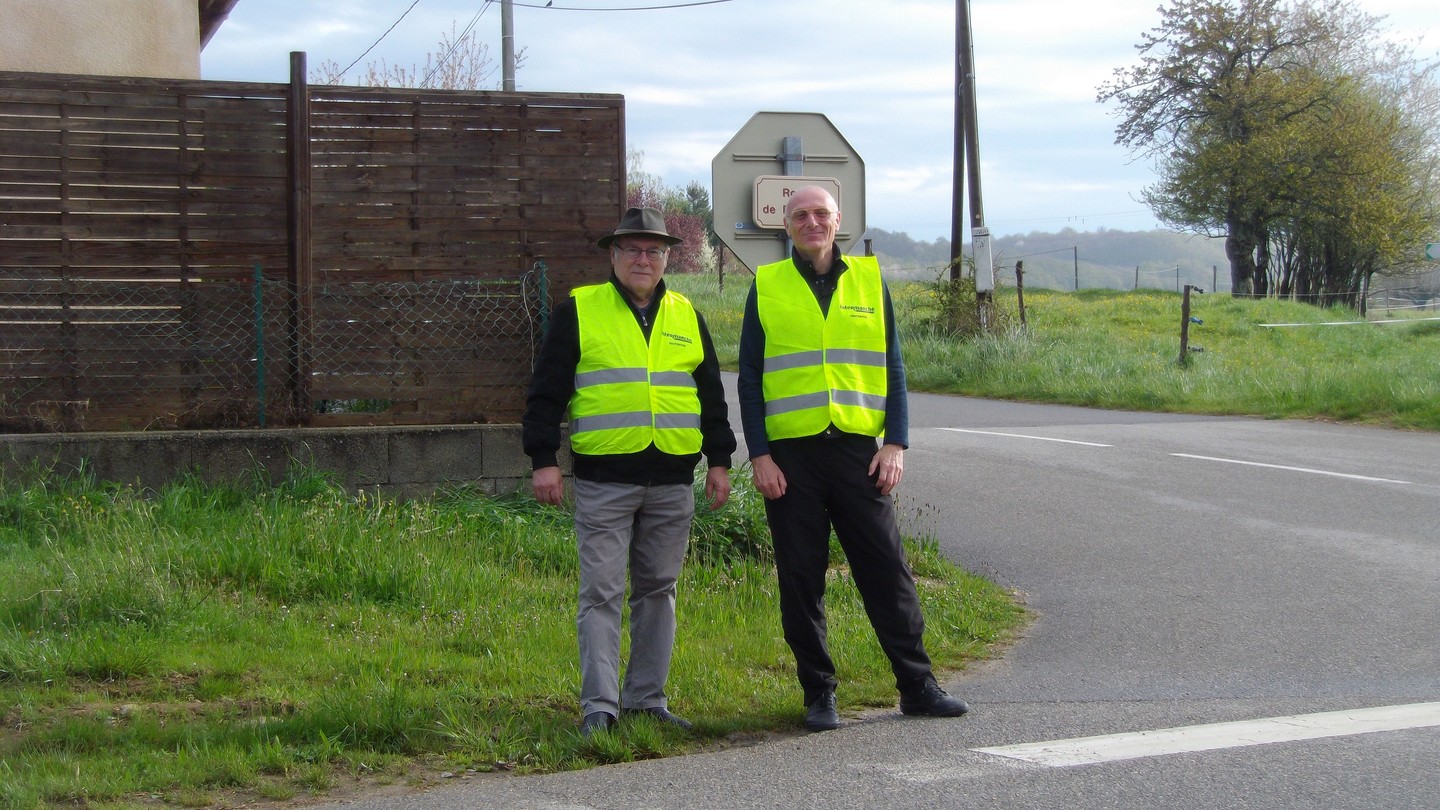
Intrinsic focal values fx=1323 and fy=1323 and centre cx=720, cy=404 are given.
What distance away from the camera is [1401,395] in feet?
51.0

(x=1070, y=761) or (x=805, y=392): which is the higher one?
(x=805, y=392)

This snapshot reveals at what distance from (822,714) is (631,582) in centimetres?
86

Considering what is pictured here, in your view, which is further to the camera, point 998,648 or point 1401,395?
point 1401,395

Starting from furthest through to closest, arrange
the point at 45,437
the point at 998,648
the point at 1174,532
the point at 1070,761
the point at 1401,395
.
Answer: the point at 1401,395 < the point at 1174,532 < the point at 45,437 < the point at 998,648 < the point at 1070,761

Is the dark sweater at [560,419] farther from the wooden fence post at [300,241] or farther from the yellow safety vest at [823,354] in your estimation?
the wooden fence post at [300,241]

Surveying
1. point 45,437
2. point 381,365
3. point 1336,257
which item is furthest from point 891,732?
point 1336,257

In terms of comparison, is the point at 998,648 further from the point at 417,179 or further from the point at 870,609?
the point at 417,179

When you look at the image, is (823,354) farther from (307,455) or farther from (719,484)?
(307,455)

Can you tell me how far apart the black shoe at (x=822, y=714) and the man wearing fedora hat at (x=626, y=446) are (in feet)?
1.52

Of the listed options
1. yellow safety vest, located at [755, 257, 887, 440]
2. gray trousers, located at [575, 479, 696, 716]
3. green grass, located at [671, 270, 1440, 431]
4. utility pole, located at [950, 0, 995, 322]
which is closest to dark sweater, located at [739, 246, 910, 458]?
yellow safety vest, located at [755, 257, 887, 440]

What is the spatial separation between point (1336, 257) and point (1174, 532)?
158ft

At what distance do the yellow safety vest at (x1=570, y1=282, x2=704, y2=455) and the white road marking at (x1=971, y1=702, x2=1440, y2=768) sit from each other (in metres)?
1.59

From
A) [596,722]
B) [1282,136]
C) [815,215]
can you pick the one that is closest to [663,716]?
[596,722]

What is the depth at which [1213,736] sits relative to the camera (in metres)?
4.65
